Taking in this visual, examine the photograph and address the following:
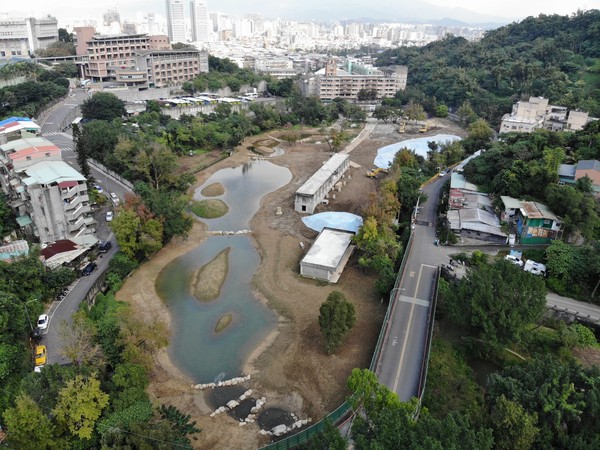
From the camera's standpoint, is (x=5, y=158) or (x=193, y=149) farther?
(x=193, y=149)

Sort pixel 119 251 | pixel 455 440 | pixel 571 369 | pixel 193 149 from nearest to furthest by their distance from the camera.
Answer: pixel 455 440 → pixel 571 369 → pixel 119 251 → pixel 193 149

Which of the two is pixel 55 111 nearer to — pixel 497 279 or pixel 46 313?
pixel 46 313

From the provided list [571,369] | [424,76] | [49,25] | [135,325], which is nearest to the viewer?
[571,369]

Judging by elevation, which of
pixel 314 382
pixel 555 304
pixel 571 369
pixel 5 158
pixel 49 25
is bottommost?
pixel 314 382

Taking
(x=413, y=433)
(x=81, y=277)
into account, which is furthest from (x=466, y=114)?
(x=413, y=433)

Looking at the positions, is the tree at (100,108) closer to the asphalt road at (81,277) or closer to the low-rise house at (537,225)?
the asphalt road at (81,277)

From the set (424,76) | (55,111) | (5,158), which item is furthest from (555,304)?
(424,76)

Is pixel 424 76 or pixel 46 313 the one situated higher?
pixel 424 76

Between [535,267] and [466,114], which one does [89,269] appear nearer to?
[535,267]
